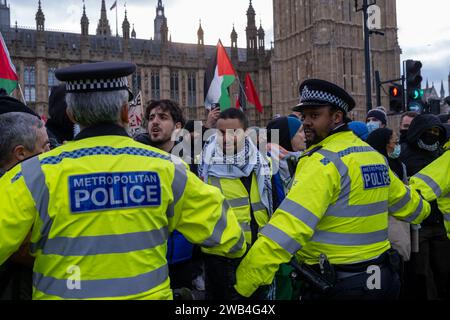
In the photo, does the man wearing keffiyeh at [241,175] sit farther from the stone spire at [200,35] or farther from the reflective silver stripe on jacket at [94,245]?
the stone spire at [200,35]

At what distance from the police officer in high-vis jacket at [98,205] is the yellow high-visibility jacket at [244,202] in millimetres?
1641

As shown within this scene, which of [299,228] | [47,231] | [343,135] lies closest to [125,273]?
[47,231]

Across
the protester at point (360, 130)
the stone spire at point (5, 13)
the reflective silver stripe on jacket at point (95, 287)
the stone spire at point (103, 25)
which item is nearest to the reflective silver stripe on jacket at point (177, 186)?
→ the reflective silver stripe on jacket at point (95, 287)

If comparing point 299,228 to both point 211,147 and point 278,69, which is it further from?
point 278,69

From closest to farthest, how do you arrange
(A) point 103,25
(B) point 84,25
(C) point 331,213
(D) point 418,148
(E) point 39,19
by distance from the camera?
(C) point 331,213
(D) point 418,148
(E) point 39,19
(B) point 84,25
(A) point 103,25

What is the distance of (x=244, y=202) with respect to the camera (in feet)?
12.3

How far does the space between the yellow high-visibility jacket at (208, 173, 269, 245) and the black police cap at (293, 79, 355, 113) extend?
112 cm

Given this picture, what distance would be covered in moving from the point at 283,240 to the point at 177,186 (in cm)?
65

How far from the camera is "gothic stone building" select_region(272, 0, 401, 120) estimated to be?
4156 centimetres

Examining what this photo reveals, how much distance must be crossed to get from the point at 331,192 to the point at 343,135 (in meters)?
0.48

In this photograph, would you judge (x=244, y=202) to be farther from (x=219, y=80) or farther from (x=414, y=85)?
(x=414, y=85)

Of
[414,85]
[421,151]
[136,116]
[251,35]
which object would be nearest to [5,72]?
[136,116]

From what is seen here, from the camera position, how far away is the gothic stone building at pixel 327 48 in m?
41.6

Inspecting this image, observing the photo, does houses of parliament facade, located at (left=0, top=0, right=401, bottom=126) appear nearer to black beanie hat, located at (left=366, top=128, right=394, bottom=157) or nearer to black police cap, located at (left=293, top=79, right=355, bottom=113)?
black beanie hat, located at (left=366, top=128, right=394, bottom=157)
